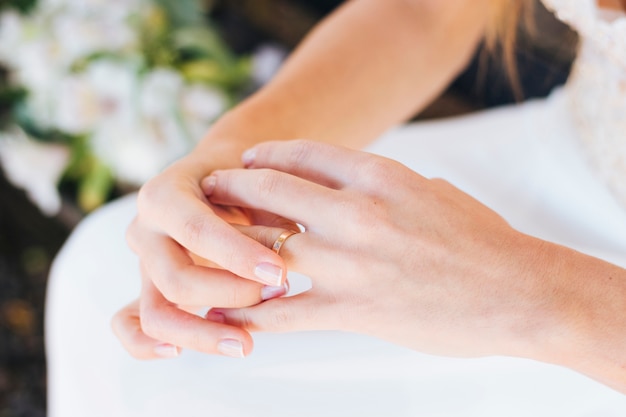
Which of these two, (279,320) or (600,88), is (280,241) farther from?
(600,88)

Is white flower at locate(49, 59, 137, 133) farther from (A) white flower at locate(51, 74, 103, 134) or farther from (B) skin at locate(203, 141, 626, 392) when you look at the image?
(B) skin at locate(203, 141, 626, 392)

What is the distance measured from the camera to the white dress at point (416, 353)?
0.64 meters

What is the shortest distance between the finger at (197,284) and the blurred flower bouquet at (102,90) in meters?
0.69

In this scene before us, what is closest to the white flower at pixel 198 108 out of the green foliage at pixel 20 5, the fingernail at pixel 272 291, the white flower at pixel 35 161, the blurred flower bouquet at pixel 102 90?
the blurred flower bouquet at pixel 102 90

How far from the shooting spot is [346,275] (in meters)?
0.54

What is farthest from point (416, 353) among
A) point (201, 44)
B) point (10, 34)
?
point (10, 34)

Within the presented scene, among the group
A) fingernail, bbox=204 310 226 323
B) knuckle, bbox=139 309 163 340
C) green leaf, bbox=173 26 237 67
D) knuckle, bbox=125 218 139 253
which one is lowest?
knuckle, bbox=139 309 163 340

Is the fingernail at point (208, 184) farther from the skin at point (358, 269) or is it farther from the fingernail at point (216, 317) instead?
the fingernail at point (216, 317)

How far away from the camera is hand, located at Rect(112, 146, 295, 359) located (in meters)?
0.54

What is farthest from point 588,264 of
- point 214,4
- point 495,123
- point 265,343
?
point 214,4

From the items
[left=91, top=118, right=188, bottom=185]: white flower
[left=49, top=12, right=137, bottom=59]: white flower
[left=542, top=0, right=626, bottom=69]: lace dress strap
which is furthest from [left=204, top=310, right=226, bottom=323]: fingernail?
[left=49, top=12, right=137, bottom=59]: white flower

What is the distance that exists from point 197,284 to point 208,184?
0.11 metres

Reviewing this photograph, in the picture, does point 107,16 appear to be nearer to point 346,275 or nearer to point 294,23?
point 294,23

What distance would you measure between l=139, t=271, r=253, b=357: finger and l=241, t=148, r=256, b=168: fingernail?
0.15 m
